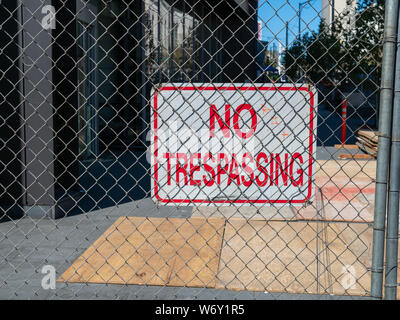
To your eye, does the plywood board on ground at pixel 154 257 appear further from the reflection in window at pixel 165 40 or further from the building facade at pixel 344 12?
the reflection in window at pixel 165 40

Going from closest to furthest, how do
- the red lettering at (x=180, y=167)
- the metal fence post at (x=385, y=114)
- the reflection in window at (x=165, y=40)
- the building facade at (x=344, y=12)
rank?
1. the metal fence post at (x=385, y=114)
2. the red lettering at (x=180, y=167)
3. the building facade at (x=344, y=12)
4. the reflection in window at (x=165, y=40)

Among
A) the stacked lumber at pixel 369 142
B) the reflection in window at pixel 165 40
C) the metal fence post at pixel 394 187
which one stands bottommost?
the metal fence post at pixel 394 187

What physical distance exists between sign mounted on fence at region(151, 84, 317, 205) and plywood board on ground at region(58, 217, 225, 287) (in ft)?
5.52

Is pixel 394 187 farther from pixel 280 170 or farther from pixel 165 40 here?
pixel 165 40

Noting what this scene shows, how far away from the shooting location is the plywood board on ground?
199 inches

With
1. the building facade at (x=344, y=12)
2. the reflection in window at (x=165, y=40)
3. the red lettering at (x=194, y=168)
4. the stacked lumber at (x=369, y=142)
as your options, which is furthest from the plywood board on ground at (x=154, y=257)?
the stacked lumber at (x=369, y=142)

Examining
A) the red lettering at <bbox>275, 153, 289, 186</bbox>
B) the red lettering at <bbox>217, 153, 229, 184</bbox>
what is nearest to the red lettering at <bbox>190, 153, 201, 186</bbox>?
the red lettering at <bbox>217, 153, 229, 184</bbox>

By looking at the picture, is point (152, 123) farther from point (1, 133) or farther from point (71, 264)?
Answer: point (1, 133)

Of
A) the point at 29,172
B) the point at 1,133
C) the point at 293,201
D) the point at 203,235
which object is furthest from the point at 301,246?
the point at 1,133

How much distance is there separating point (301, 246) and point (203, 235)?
122 centimetres

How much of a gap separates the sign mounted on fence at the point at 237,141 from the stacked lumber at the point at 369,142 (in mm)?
10352

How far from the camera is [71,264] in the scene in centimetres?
548

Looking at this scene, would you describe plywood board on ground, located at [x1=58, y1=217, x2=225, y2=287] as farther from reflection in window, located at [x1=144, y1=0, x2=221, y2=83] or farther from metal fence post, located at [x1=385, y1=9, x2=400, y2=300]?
reflection in window, located at [x1=144, y1=0, x2=221, y2=83]

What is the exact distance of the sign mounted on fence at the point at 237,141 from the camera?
2.89 metres
